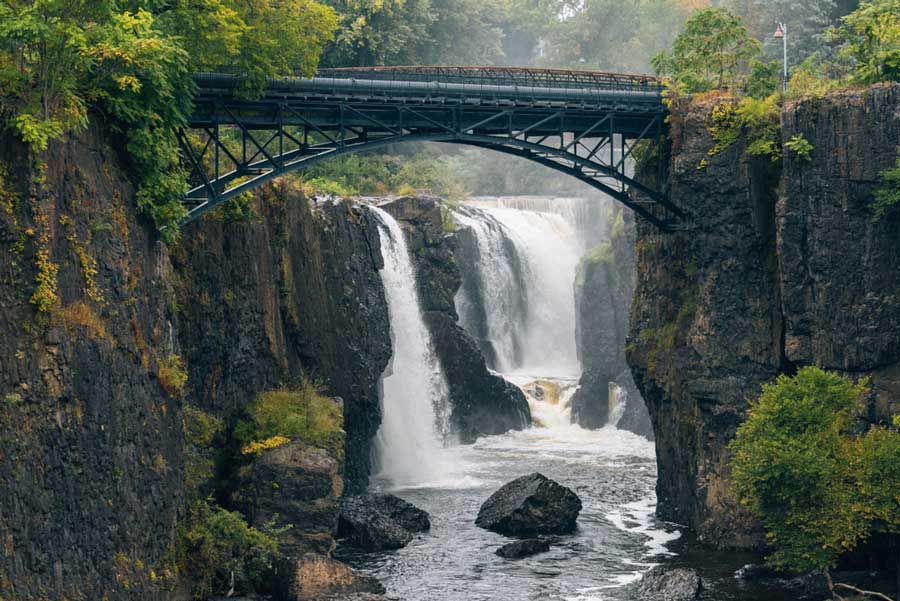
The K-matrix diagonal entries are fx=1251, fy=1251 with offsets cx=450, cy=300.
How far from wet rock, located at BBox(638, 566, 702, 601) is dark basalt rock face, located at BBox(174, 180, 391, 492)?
15.1m

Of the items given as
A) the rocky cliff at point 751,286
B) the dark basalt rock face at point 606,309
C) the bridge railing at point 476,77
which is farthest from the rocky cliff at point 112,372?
the dark basalt rock face at point 606,309

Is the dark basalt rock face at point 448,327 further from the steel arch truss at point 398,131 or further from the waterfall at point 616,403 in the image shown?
the steel arch truss at point 398,131

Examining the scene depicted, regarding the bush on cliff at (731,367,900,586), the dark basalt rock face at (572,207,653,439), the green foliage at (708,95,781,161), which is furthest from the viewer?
the dark basalt rock face at (572,207,653,439)

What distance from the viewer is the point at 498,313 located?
73812 mm

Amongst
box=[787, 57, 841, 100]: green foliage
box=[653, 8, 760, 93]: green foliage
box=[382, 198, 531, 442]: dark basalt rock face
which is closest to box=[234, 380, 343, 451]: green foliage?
box=[653, 8, 760, 93]: green foliage

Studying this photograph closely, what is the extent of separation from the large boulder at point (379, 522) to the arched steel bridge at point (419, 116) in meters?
12.2

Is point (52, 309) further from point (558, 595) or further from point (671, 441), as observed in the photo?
point (671, 441)

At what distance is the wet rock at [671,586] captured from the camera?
121 feet

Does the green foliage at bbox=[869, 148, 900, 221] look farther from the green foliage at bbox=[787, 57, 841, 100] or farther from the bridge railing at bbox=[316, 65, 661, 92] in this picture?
the bridge railing at bbox=[316, 65, 661, 92]

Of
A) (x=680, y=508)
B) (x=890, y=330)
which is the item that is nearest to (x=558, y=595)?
(x=680, y=508)

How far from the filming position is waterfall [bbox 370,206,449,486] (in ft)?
197

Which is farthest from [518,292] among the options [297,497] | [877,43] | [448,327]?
[297,497]

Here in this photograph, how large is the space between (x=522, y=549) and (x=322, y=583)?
8.26m

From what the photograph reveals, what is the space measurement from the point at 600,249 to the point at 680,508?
3023 cm
